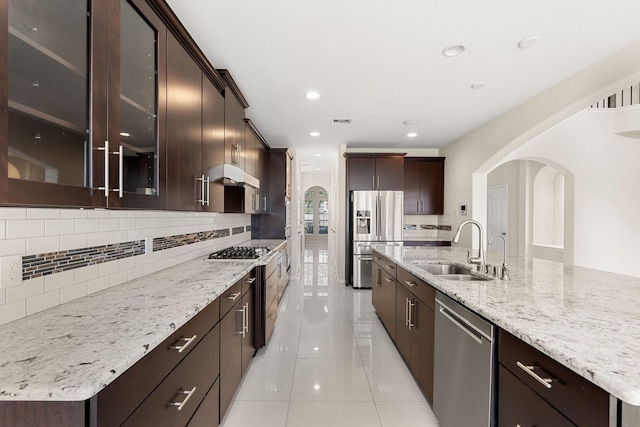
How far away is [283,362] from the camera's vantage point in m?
2.68

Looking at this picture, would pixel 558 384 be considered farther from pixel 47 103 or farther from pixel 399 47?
pixel 399 47

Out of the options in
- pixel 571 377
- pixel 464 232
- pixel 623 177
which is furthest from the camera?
pixel 464 232

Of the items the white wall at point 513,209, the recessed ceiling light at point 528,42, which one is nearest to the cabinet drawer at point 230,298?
the recessed ceiling light at point 528,42

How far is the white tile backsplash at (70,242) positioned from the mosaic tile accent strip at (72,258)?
0.02 metres

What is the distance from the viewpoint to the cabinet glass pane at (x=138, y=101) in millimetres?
1309

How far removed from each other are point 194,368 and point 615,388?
1498mm

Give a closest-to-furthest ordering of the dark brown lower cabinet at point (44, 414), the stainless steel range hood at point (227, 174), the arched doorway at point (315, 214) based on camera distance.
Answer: the dark brown lower cabinet at point (44, 414) → the stainless steel range hood at point (227, 174) → the arched doorway at point (315, 214)

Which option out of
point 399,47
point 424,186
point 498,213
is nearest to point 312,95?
point 399,47

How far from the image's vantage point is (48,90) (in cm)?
95

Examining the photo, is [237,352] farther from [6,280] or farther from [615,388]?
[615,388]

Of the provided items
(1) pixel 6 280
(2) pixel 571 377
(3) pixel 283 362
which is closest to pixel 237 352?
(3) pixel 283 362

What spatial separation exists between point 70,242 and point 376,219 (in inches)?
178

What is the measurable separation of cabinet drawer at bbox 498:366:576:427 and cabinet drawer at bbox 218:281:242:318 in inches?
57.7

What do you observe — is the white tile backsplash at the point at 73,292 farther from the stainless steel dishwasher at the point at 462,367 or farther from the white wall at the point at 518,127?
the white wall at the point at 518,127
